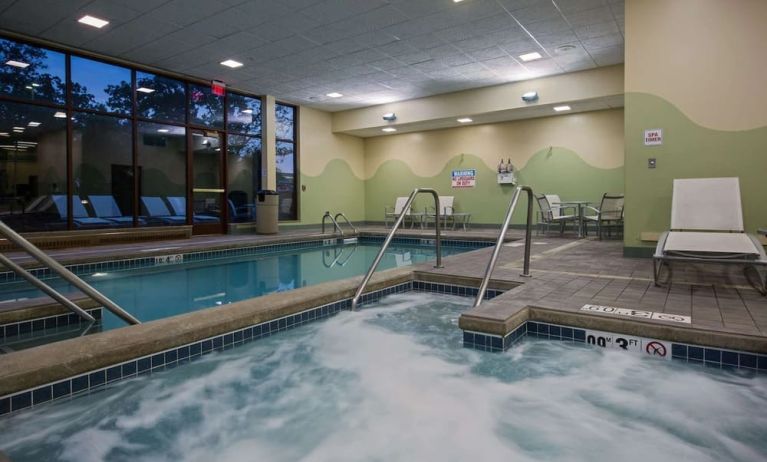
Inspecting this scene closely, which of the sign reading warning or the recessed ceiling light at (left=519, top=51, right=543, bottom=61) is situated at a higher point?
the recessed ceiling light at (left=519, top=51, right=543, bottom=61)

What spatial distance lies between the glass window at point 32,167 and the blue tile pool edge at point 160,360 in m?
5.80

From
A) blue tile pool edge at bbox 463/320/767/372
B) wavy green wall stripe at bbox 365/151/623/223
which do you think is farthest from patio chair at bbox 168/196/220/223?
blue tile pool edge at bbox 463/320/767/372

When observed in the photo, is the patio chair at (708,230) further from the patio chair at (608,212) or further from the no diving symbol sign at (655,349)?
the patio chair at (608,212)

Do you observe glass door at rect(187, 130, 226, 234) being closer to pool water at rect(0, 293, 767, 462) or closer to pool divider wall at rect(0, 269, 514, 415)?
pool divider wall at rect(0, 269, 514, 415)

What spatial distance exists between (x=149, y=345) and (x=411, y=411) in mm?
1318

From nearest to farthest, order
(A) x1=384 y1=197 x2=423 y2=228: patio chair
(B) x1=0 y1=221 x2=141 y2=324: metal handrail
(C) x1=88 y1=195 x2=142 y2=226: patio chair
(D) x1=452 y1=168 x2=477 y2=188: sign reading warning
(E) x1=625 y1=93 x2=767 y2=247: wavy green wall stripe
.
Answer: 1. (B) x1=0 y1=221 x2=141 y2=324: metal handrail
2. (E) x1=625 y1=93 x2=767 y2=247: wavy green wall stripe
3. (C) x1=88 y1=195 x2=142 y2=226: patio chair
4. (D) x1=452 y1=168 x2=477 y2=188: sign reading warning
5. (A) x1=384 y1=197 x2=423 y2=228: patio chair

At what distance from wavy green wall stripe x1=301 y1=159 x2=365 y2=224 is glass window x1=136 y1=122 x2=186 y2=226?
2920 millimetres

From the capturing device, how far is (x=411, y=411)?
1.95 metres

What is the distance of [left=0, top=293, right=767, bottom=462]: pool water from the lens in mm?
1637

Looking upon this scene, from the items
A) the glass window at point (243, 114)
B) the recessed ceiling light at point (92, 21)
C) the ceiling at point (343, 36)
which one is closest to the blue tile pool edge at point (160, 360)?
the ceiling at point (343, 36)

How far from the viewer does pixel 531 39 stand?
643 cm

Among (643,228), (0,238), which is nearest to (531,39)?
(643,228)

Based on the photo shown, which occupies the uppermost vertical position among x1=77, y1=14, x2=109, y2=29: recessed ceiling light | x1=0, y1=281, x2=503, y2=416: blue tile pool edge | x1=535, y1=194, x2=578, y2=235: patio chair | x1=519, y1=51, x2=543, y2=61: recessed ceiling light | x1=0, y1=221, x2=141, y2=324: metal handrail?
x1=519, y1=51, x2=543, y2=61: recessed ceiling light

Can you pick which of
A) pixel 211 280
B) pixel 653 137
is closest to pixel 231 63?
pixel 211 280
